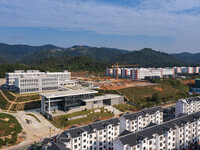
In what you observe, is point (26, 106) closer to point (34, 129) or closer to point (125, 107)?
point (34, 129)

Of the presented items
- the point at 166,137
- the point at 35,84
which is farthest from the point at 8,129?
the point at 166,137

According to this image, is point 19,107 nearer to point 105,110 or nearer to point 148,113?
point 105,110

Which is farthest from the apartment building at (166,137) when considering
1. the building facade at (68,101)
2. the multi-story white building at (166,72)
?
the multi-story white building at (166,72)

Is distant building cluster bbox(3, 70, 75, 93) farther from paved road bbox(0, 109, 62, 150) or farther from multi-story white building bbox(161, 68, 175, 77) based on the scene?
multi-story white building bbox(161, 68, 175, 77)

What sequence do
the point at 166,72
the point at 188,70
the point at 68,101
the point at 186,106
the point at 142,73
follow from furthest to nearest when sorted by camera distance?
1. the point at 188,70
2. the point at 166,72
3. the point at 142,73
4. the point at 68,101
5. the point at 186,106

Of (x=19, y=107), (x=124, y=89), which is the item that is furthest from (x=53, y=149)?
(x=124, y=89)

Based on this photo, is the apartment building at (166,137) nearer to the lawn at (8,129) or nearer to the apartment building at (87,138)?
the apartment building at (87,138)
